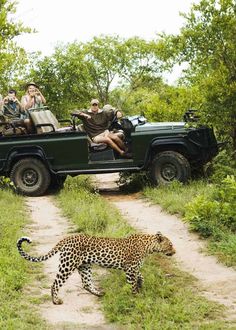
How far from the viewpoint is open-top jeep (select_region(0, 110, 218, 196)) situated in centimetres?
1357

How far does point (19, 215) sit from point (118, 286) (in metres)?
4.63

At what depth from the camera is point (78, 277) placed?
303 inches

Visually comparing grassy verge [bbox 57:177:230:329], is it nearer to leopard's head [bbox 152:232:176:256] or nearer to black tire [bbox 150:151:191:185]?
leopard's head [bbox 152:232:176:256]

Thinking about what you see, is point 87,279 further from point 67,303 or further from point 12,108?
point 12,108

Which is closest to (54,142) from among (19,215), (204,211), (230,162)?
(19,215)

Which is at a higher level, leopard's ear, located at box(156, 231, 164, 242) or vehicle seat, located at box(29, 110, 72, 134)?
vehicle seat, located at box(29, 110, 72, 134)

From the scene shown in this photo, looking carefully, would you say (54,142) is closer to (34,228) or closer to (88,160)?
(88,160)

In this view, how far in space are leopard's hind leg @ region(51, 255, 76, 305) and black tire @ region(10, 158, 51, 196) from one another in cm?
751

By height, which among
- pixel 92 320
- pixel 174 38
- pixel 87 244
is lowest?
pixel 92 320

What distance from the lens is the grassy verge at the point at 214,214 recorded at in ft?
28.3

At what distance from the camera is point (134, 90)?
165 feet

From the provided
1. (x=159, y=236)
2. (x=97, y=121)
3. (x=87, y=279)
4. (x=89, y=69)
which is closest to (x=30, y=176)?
(x=97, y=121)

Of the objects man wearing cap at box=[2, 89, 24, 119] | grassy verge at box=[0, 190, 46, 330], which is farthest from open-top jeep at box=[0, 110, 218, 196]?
grassy verge at box=[0, 190, 46, 330]

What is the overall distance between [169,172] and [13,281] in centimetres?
697
